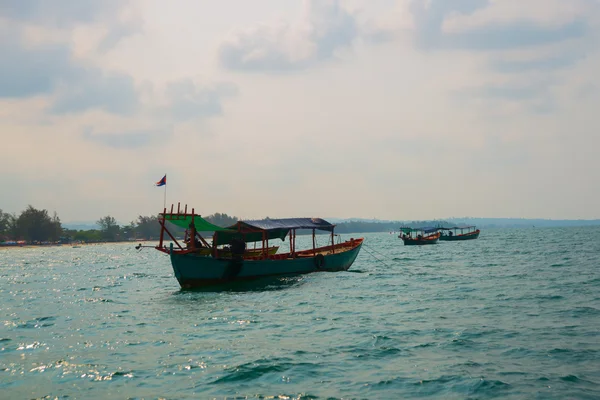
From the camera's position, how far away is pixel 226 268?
3250 centimetres

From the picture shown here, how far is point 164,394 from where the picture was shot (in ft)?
37.3

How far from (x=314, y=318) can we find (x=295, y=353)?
5867 millimetres

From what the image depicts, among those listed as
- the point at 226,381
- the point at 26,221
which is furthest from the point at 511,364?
the point at 26,221

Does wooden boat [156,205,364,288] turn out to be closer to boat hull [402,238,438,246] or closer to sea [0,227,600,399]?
sea [0,227,600,399]

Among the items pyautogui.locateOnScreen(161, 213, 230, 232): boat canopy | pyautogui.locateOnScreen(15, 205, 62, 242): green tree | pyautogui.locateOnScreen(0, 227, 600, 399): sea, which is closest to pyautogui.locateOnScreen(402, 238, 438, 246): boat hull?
pyautogui.locateOnScreen(0, 227, 600, 399): sea

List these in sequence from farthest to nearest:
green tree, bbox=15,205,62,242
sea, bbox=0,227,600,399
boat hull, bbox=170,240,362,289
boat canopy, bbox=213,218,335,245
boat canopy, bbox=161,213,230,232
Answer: green tree, bbox=15,205,62,242, boat canopy, bbox=213,218,335,245, boat canopy, bbox=161,213,230,232, boat hull, bbox=170,240,362,289, sea, bbox=0,227,600,399

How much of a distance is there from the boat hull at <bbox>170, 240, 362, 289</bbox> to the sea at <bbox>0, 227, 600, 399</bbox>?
4.38 feet

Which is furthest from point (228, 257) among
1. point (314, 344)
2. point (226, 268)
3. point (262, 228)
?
point (314, 344)

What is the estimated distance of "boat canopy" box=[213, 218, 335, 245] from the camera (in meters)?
34.9

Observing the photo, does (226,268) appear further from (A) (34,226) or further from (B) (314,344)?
(A) (34,226)

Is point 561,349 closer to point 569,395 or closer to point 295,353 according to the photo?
point 569,395

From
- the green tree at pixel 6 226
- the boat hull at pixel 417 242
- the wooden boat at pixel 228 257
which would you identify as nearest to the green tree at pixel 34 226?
the green tree at pixel 6 226

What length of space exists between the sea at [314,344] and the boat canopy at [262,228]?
5.66 meters

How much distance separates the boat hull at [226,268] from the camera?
3117cm
